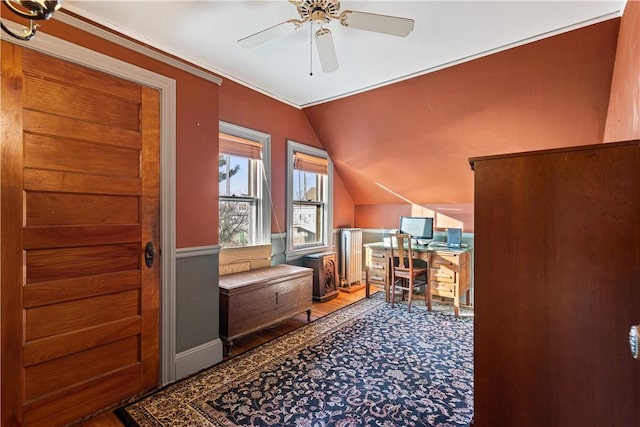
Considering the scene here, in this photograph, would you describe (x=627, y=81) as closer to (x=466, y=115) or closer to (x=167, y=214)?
(x=466, y=115)

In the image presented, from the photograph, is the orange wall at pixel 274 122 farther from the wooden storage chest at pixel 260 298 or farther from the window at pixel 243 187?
the wooden storage chest at pixel 260 298

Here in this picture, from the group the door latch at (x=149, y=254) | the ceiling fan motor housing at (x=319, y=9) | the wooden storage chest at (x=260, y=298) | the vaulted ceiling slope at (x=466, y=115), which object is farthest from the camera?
the wooden storage chest at (x=260, y=298)

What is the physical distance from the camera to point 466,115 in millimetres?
3135

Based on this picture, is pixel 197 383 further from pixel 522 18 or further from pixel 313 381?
pixel 522 18

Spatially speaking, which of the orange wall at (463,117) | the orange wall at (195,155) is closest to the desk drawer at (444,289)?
the orange wall at (463,117)

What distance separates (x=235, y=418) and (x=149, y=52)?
7.87 ft

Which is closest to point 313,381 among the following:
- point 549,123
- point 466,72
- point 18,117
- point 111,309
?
point 111,309

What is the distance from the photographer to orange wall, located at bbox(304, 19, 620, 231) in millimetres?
2439

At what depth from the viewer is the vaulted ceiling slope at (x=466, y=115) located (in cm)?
243

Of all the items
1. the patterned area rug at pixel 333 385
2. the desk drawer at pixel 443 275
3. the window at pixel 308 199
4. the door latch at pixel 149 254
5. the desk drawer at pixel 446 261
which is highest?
the window at pixel 308 199

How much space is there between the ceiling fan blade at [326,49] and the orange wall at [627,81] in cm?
153

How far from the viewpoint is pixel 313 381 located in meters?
2.21

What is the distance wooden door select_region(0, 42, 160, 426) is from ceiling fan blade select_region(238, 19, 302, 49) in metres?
0.77

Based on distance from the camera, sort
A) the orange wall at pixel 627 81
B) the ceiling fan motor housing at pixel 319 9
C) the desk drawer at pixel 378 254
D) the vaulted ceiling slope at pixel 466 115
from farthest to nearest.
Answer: the desk drawer at pixel 378 254 < the vaulted ceiling slope at pixel 466 115 < the ceiling fan motor housing at pixel 319 9 < the orange wall at pixel 627 81
